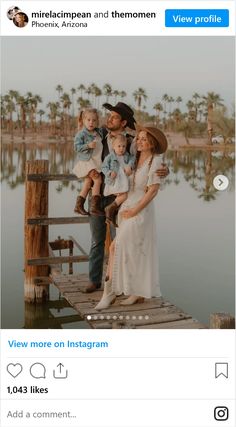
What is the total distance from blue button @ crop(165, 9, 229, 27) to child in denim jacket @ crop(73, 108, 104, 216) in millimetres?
1628

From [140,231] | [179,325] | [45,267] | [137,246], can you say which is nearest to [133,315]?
[179,325]

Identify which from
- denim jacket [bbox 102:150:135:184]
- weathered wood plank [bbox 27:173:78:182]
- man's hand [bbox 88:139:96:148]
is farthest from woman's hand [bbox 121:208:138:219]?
weathered wood plank [bbox 27:173:78:182]

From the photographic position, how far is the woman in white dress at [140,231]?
5.70 meters

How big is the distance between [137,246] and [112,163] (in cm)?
85

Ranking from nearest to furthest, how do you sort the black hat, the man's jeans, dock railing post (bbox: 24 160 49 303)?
the black hat → the man's jeans → dock railing post (bbox: 24 160 49 303)

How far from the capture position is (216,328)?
4.68m

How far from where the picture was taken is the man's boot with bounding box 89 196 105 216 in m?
6.39

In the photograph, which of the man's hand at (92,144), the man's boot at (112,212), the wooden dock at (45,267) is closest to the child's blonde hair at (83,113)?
the man's hand at (92,144)

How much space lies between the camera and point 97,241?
6.71 metres

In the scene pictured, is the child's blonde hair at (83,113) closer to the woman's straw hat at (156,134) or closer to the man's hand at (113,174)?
the woman's straw hat at (156,134)

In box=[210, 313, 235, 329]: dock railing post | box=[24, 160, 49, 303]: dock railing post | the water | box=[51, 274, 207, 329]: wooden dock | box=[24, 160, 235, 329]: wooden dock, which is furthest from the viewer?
the water

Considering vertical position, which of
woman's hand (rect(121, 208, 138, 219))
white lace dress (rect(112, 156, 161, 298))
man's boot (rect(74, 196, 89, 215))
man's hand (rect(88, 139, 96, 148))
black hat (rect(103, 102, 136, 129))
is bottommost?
white lace dress (rect(112, 156, 161, 298))
